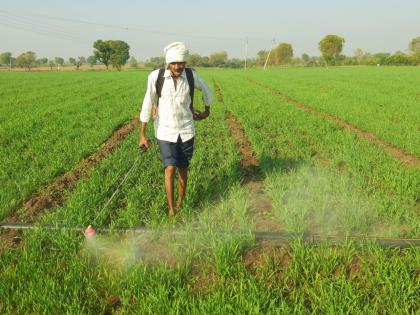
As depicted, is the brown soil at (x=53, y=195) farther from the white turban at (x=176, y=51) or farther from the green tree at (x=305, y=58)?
the green tree at (x=305, y=58)

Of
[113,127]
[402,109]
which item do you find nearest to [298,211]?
[113,127]

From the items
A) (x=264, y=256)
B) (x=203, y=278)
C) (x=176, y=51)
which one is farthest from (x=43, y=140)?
(x=264, y=256)

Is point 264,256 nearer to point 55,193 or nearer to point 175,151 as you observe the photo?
point 175,151

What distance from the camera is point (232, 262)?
3.26 metres

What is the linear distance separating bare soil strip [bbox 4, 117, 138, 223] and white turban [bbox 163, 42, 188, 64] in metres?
2.51

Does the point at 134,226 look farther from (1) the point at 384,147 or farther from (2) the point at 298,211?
(1) the point at 384,147

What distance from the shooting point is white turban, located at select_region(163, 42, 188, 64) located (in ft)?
12.1

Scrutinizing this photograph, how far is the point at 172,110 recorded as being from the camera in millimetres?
4055

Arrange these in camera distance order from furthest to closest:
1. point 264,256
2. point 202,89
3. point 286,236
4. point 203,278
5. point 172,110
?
point 202,89, point 172,110, point 286,236, point 264,256, point 203,278

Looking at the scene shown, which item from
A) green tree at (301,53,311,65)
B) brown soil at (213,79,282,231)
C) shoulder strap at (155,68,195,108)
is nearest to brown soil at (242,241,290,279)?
brown soil at (213,79,282,231)

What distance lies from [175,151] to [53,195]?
6.75 feet

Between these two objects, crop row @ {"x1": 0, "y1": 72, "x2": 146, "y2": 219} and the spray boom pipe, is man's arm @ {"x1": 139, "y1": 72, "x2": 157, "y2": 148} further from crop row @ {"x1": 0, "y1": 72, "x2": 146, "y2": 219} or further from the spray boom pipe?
crop row @ {"x1": 0, "y1": 72, "x2": 146, "y2": 219}

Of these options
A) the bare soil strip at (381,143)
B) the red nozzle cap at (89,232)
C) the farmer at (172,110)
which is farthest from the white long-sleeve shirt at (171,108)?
the bare soil strip at (381,143)

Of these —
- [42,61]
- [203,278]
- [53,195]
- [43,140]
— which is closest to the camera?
[203,278]
